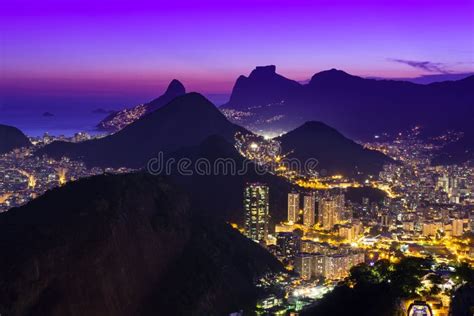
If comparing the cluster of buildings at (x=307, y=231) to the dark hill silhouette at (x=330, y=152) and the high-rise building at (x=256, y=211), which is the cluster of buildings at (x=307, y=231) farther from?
the dark hill silhouette at (x=330, y=152)

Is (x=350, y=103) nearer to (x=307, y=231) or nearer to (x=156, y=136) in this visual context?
(x=156, y=136)

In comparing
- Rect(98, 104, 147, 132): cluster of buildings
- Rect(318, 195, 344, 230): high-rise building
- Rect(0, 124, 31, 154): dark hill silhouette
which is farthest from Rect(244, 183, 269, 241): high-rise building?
Rect(98, 104, 147, 132): cluster of buildings

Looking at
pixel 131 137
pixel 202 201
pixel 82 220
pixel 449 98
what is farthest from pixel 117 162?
pixel 449 98

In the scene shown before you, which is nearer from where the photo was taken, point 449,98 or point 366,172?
point 366,172

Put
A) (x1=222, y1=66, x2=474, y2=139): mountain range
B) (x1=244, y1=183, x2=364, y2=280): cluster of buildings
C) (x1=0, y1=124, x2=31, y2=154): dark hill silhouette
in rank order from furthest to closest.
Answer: (x1=222, y1=66, x2=474, y2=139): mountain range, (x1=0, y1=124, x2=31, y2=154): dark hill silhouette, (x1=244, y1=183, x2=364, y2=280): cluster of buildings

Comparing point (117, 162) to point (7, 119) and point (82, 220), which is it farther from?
point (7, 119)

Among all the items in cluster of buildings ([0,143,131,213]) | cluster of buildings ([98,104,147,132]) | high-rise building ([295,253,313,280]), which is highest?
cluster of buildings ([98,104,147,132])

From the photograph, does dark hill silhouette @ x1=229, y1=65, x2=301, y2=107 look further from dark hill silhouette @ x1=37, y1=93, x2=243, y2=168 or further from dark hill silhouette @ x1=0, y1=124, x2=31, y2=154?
dark hill silhouette @ x1=0, y1=124, x2=31, y2=154
